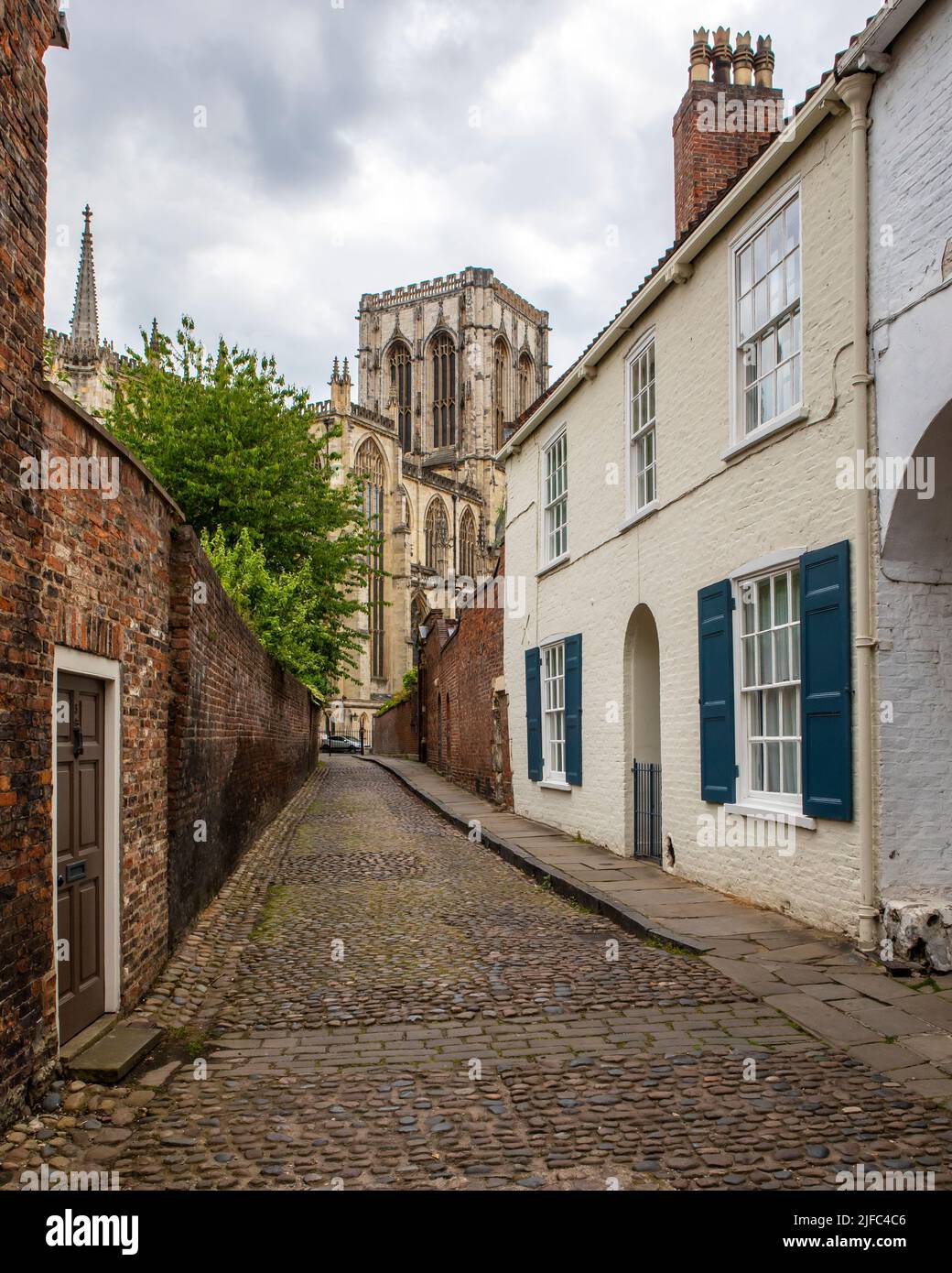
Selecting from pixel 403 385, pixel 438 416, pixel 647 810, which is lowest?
pixel 647 810

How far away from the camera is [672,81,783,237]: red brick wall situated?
37.1 ft

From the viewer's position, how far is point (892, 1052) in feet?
16.4

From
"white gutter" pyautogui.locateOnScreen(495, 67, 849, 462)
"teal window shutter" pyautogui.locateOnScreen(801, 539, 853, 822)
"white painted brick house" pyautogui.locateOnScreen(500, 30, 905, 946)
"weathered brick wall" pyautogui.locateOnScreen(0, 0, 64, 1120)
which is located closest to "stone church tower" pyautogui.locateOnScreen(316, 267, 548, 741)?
"white gutter" pyautogui.locateOnScreen(495, 67, 849, 462)

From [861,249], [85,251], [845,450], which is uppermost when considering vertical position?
[85,251]

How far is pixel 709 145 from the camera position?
11.4 metres

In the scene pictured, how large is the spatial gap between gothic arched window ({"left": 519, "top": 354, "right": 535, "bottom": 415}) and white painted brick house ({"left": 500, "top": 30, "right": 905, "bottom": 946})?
7514 cm

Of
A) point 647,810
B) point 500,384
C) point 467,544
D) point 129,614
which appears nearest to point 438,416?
point 500,384

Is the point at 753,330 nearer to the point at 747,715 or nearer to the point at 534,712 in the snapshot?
the point at 747,715

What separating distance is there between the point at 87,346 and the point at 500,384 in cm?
4539

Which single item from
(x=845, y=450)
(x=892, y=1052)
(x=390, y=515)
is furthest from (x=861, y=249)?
(x=390, y=515)

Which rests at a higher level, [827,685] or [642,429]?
[642,429]

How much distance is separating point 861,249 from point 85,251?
47224 millimetres

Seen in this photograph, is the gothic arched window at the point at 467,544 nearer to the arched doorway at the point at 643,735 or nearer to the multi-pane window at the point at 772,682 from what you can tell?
the arched doorway at the point at 643,735
